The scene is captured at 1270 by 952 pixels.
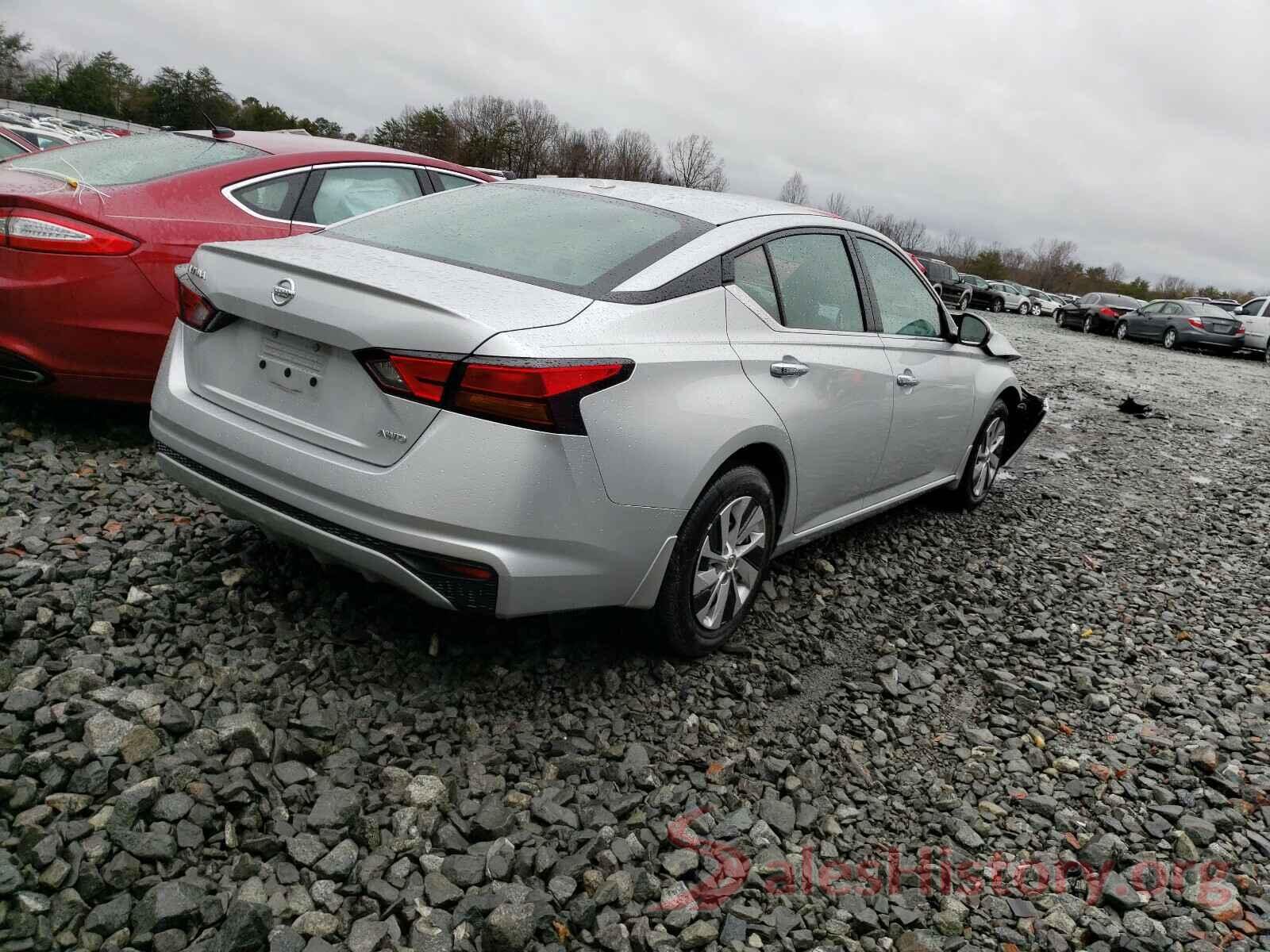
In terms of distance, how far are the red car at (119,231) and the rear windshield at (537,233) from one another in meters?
1.36

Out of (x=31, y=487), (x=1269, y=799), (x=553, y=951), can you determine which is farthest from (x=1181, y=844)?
(x=31, y=487)

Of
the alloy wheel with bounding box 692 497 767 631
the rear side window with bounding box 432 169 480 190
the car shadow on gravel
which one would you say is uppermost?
the rear side window with bounding box 432 169 480 190

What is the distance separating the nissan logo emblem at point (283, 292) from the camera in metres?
2.72

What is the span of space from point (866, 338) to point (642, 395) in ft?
5.43

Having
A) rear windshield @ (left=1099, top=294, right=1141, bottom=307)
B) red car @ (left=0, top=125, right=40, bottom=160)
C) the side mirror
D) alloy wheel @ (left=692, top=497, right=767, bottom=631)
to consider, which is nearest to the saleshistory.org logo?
alloy wheel @ (left=692, top=497, right=767, bottom=631)

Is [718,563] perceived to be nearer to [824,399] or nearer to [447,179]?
[824,399]

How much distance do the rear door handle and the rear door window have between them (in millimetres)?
2490

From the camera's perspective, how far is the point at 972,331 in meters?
5.04

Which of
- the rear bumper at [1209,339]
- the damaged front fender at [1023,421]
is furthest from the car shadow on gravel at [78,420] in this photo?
the rear bumper at [1209,339]

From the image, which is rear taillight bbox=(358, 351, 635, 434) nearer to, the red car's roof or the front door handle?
the front door handle

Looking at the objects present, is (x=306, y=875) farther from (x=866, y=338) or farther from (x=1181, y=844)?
(x=866, y=338)

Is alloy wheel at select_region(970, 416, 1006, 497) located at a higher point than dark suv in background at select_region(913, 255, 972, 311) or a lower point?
lower

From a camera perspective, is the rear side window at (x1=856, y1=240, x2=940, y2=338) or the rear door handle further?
the rear side window at (x1=856, y1=240, x2=940, y2=338)

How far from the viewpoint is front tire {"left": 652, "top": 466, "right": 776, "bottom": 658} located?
3.12 metres
